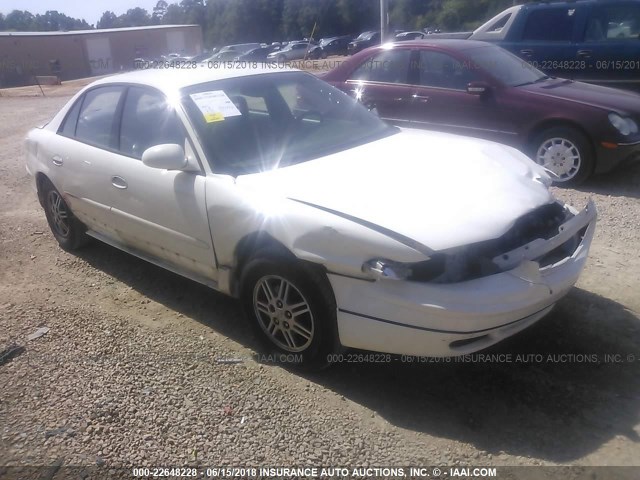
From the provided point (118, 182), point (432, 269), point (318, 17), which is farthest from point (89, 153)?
point (318, 17)

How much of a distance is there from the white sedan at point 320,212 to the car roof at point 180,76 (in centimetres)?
2

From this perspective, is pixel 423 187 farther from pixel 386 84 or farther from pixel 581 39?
pixel 581 39

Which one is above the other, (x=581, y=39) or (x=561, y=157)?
(x=581, y=39)

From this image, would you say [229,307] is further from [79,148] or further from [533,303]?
[533,303]

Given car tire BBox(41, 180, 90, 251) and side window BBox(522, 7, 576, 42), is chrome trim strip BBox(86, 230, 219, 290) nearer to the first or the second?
car tire BBox(41, 180, 90, 251)

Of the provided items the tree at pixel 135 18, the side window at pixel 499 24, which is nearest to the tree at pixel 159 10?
the tree at pixel 135 18

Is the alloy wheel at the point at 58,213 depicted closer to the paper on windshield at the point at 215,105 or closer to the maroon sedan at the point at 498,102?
the paper on windshield at the point at 215,105

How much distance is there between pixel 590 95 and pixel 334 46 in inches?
1545

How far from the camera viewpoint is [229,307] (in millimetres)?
4051

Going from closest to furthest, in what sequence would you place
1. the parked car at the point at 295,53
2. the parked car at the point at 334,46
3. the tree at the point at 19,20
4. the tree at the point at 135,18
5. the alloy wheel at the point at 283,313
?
the alloy wheel at the point at 283,313
the parked car at the point at 295,53
the parked car at the point at 334,46
the tree at the point at 19,20
the tree at the point at 135,18

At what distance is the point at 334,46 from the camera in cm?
4303

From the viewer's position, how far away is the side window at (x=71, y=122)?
4.68 metres

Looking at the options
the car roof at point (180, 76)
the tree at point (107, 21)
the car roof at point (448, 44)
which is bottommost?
the tree at point (107, 21)

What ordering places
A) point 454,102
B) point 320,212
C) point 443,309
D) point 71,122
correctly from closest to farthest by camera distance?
point 443,309 → point 320,212 → point 71,122 → point 454,102
